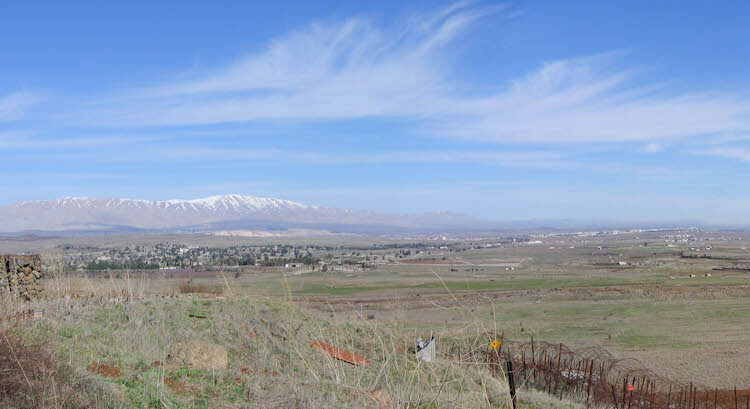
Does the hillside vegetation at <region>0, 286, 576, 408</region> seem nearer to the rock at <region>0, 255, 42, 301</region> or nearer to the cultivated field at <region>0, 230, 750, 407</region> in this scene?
the cultivated field at <region>0, 230, 750, 407</region>

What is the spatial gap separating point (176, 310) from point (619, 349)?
19293 mm

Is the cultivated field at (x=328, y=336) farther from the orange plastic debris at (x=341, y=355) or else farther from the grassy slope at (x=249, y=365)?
the orange plastic debris at (x=341, y=355)

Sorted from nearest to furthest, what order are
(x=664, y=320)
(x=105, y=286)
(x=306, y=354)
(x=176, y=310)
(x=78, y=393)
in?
(x=78, y=393) → (x=306, y=354) → (x=176, y=310) → (x=105, y=286) → (x=664, y=320)

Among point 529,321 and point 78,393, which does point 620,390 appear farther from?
point 529,321

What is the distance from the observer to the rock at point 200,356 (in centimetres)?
887

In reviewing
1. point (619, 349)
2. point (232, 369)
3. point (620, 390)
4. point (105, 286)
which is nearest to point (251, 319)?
point (232, 369)

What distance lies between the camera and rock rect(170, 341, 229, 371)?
887cm

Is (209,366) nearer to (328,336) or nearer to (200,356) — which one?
(200,356)

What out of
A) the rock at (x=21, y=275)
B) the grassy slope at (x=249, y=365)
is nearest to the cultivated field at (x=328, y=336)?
the grassy slope at (x=249, y=365)

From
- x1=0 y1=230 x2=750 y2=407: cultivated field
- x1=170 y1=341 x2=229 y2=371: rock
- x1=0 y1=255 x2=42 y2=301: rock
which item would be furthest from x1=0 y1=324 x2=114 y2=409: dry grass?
x1=0 y1=255 x2=42 y2=301: rock

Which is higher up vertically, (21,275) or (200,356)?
(21,275)

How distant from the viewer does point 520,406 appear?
9.22m

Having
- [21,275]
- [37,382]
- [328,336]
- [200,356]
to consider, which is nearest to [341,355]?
[200,356]

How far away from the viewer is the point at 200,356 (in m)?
9.08
